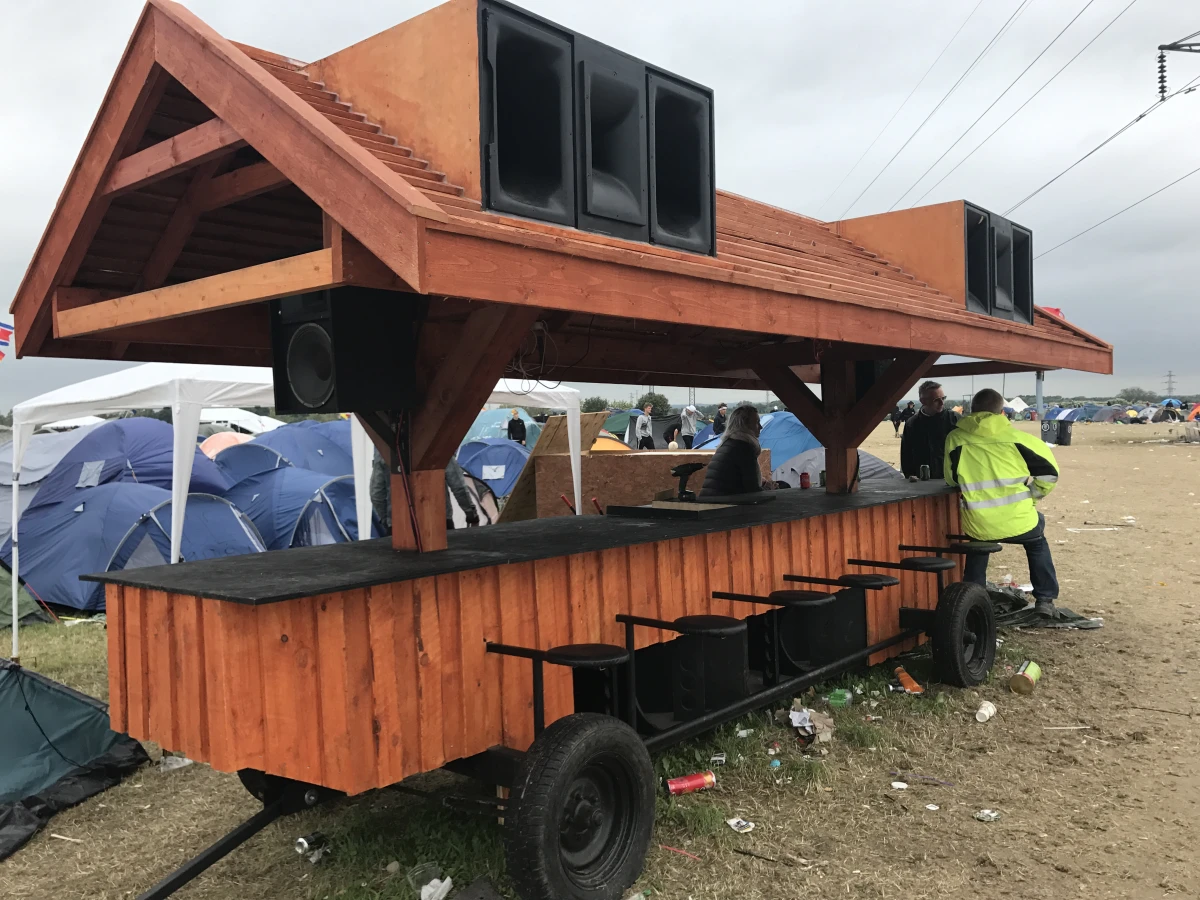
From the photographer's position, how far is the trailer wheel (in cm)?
293

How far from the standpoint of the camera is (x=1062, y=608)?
25.5 ft

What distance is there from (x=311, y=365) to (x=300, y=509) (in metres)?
7.23

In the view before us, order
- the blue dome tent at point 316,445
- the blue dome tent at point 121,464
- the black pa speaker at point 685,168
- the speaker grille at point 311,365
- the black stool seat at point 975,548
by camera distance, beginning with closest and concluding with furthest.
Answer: the speaker grille at point 311,365 < the black pa speaker at point 685,168 < the black stool seat at point 975,548 < the blue dome tent at point 121,464 < the blue dome tent at point 316,445

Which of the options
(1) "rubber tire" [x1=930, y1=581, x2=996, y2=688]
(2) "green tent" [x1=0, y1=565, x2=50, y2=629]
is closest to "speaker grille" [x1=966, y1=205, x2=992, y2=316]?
(1) "rubber tire" [x1=930, y1=581, x2=996, y2=688]

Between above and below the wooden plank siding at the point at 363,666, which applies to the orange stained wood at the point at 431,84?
above

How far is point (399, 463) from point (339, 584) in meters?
1.00

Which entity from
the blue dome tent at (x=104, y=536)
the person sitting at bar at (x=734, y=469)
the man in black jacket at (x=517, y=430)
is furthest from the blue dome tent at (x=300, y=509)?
the man in black jacket at (x=517, y=430)

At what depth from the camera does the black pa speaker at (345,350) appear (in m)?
3.50

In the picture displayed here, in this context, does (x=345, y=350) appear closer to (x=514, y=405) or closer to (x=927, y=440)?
(x=514, y=405)

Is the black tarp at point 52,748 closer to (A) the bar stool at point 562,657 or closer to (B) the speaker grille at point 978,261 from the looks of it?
(A) the bar stool at point 562,657

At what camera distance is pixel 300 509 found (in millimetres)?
10422

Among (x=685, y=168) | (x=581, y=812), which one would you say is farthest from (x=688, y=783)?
(x=685, y=168)

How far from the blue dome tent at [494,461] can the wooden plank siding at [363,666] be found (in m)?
10.4

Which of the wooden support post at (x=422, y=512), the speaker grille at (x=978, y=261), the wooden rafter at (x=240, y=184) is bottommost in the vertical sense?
the wooden support post at (x=422, y=512)
